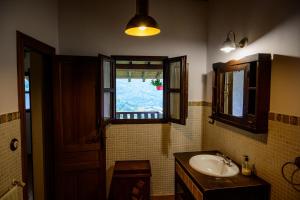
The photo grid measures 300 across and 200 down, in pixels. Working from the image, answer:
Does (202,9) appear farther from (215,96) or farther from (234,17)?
(215,96)

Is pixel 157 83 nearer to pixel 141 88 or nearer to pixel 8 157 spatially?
pixel 141 88

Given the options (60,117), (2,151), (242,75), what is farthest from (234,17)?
(2,151)

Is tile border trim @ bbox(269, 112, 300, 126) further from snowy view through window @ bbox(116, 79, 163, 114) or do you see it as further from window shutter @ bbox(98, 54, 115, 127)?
snowy view through window @ bbox(116, 79, 163, 114)

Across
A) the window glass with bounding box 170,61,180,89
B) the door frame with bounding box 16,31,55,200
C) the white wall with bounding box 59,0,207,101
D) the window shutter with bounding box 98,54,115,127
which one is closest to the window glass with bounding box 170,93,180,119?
the window glass with bounding box 170,61,180,89

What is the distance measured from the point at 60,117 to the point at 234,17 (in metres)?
2.24

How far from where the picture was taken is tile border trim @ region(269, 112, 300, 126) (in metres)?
1.37

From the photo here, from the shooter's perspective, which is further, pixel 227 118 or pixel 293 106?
pixel 227 118

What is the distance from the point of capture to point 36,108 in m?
Answer: 2.41

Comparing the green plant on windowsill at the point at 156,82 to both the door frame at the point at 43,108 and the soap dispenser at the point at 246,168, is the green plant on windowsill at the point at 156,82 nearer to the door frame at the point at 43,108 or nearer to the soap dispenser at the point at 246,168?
the door frame at the point at 43,108

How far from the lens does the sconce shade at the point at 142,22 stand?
1.53 metres

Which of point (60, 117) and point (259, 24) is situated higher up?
point (259, 24)

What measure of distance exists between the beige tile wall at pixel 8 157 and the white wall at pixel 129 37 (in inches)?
50.5

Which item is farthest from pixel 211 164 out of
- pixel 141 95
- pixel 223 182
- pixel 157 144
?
pixel 141 95

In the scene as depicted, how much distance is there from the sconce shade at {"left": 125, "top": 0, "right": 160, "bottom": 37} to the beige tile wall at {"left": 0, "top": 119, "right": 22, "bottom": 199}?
119 centimetres
